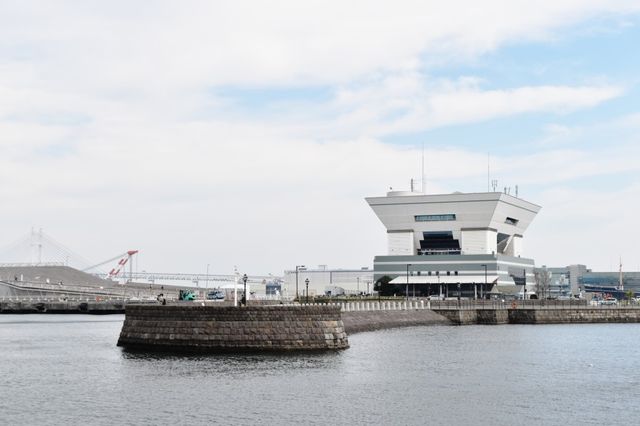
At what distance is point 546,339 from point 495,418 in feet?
172

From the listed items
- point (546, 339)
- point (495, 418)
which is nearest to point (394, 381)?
point (495, 418)

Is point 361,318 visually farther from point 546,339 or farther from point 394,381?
point 394,381

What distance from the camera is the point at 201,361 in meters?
63.2

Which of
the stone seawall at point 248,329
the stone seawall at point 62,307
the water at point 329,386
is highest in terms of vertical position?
the stone seawall at point 62,307

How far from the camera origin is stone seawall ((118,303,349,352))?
67.9 m

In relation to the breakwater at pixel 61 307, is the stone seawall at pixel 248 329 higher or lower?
lower

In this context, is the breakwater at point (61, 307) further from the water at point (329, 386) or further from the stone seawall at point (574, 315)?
the water at point (329, 386)

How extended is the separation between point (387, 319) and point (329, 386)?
5796cm

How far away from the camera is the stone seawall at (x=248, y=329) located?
2672 inches

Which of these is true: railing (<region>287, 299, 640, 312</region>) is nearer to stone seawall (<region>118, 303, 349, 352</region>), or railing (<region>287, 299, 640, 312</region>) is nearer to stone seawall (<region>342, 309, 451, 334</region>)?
stone seawall (<region>342, 309, 451, 334</region>)

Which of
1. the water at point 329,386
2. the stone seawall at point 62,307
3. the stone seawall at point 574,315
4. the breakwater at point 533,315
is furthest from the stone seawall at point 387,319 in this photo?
the stone seawall at point 62,307

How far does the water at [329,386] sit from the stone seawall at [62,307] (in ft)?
334

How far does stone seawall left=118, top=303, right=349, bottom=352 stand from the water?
7.30ft

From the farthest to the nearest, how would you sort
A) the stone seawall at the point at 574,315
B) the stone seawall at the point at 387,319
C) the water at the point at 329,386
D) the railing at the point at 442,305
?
the stone seawall at the point at 574,315 < the railing at the point at 442,305 < the stone seawall at the point at 387,319 < the water at the point at 329,386
